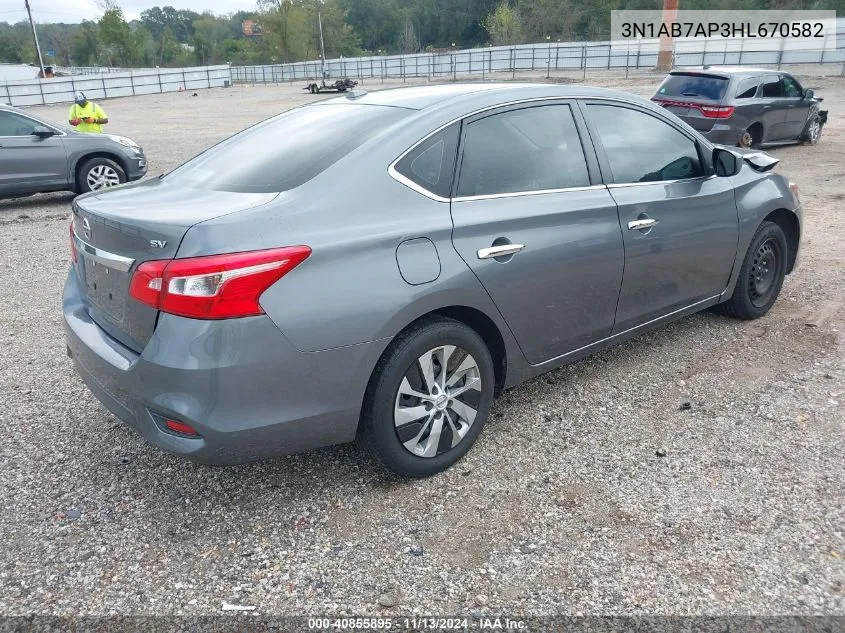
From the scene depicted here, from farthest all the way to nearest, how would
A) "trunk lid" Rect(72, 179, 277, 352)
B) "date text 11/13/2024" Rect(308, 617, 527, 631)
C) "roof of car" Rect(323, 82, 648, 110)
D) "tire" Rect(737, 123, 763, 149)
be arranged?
"tire" Rect(737, 123, 763, 149)
"roof of car" Rect(323, 82, 648, 110)
"trunk lid" Rect(72, 179, 277, 352)
"date text 11/13/2024" Rect(308, 617, 527, 631)

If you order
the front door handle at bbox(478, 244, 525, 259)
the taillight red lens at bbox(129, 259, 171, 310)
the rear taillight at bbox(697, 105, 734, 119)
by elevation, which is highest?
the taillight red lens at bbox(129, 259, 171, 310)

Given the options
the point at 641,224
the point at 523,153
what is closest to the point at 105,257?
the point at 523,153

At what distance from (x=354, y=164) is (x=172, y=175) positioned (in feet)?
3.85

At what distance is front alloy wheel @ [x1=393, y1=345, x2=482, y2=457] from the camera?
2.96 meters

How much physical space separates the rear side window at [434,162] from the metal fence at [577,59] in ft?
127

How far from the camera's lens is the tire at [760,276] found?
4.68m

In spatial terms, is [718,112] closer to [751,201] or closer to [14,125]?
[751,201]

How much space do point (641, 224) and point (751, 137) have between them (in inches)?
426

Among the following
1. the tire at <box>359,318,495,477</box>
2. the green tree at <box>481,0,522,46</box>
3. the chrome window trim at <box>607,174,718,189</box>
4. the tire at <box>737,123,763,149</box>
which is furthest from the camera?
the green tree at <box>481,0,522,46</box>

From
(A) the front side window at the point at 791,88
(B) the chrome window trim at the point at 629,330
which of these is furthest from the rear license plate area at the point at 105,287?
(A) the front side window at the point at 791,88

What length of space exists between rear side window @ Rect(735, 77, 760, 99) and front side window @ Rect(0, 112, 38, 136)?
447 inches

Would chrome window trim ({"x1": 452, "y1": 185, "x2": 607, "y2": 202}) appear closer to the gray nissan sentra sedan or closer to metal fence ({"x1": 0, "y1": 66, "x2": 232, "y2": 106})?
the gray nissan sentra sedan

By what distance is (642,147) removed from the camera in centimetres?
396

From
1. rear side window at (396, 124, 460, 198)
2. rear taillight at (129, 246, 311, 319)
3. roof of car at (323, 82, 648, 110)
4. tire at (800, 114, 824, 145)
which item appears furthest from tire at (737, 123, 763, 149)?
rear taillight at (129, 246, 311, 319)
